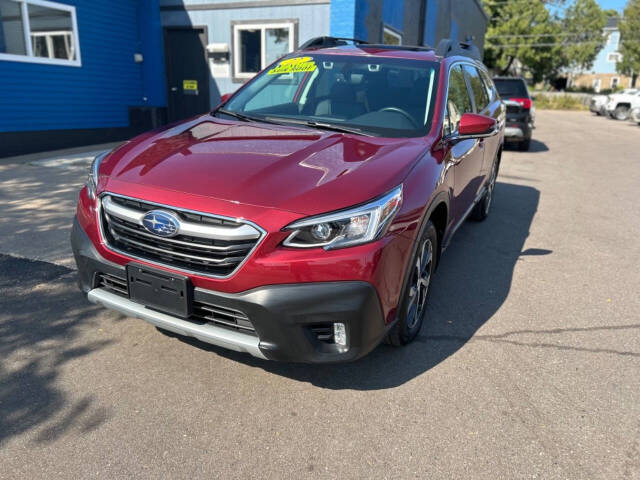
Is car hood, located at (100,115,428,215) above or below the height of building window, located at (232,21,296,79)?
below

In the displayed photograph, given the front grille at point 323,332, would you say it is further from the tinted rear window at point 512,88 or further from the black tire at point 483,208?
the tinted rear window at point 512,88

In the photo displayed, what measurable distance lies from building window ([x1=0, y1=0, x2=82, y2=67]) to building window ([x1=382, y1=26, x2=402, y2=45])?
6.58 meters

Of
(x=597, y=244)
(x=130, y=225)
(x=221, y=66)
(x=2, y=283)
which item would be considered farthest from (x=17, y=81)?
(x=597, y=244)

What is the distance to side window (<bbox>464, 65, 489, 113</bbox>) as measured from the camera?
492 cm

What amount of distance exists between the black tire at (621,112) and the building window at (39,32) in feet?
89.6

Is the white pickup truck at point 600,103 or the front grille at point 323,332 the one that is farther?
the white pickup truck at point 600,103

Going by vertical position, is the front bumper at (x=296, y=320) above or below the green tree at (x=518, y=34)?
below

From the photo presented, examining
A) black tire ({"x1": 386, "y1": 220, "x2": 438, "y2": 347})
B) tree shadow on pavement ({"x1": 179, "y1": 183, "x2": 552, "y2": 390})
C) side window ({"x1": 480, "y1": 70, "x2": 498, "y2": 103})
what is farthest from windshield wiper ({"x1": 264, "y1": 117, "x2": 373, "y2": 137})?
side window ({"x1": 480, "y1": 70, "x2": 498, "y2": 103})

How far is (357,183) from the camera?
2.57 metres

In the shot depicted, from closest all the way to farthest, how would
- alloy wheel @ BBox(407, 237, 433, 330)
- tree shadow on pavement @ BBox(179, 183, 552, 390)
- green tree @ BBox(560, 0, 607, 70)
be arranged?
tree shadow on pavement @ BBox(179, 183, 552, 390)
alloy wheel @ BBox(407, 237, 433, 330)
green tree @ BBox(560, 0, 607, 70)

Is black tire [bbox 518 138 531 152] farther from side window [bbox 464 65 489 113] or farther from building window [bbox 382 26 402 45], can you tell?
side window [bbox 464 65 489 113]

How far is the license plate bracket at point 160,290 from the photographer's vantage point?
2488 mm

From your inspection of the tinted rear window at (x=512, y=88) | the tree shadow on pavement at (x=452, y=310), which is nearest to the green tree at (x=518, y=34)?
the tinted rear window at (x=512, y=88)

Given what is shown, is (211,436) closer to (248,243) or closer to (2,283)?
(248,243)
